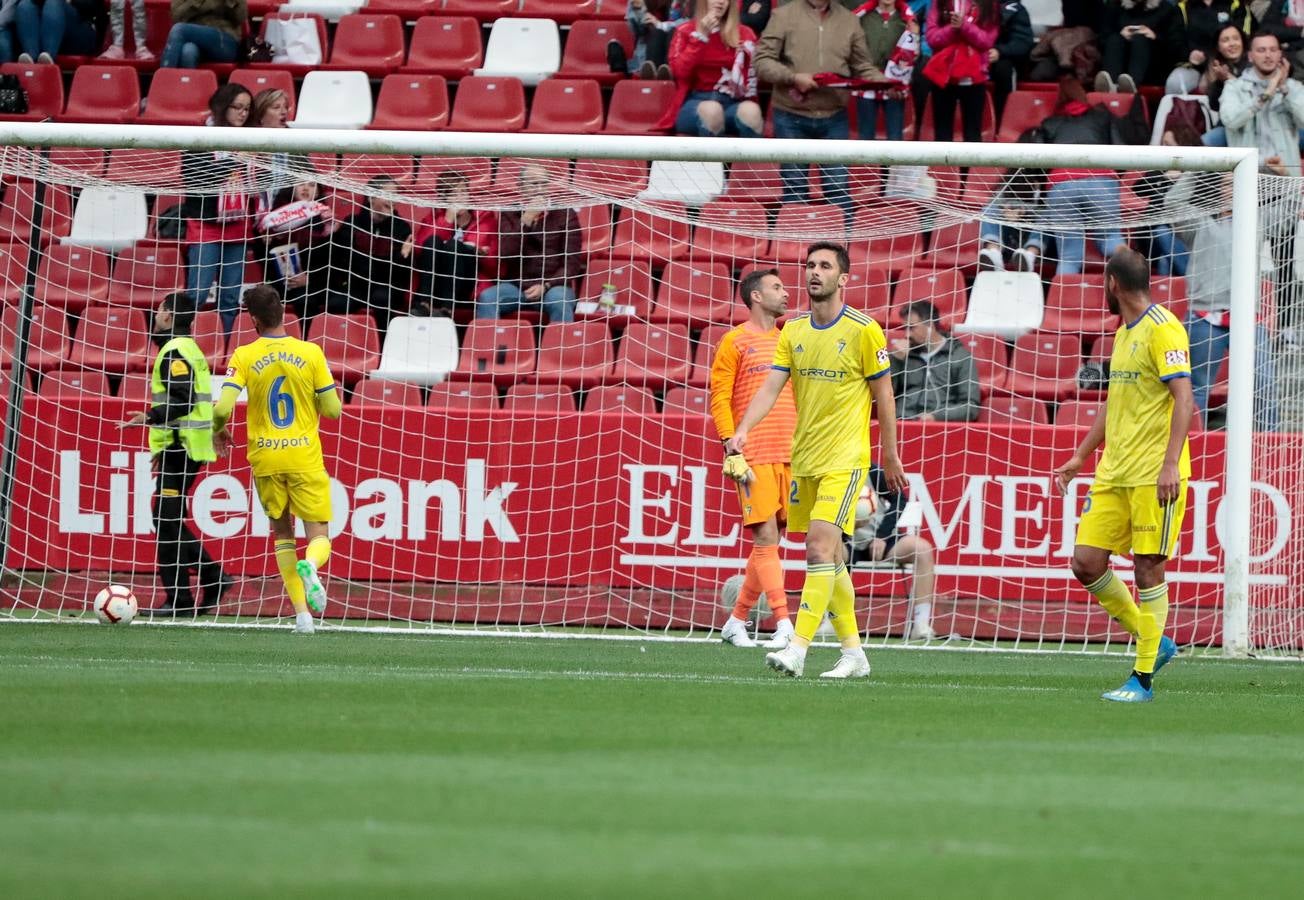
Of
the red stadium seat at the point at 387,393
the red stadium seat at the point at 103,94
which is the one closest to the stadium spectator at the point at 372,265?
the red stadium seat at the point at 387,393

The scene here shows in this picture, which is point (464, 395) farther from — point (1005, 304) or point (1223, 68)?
point (1223, 68)

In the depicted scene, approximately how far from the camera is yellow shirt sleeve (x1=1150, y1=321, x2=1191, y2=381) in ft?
29.6

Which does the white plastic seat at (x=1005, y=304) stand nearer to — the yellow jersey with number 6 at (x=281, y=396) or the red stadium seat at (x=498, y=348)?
the red stadium seat at (x=498, y=348)

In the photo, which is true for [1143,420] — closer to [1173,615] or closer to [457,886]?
[1173,615]

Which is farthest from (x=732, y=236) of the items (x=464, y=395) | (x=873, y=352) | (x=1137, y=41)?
(x=873, y=352)

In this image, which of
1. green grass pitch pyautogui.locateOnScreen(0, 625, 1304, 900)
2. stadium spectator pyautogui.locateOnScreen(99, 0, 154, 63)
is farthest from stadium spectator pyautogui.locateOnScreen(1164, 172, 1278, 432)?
stadium spectator pyautogui.locateOnScreen(99, 0, 154, 63)

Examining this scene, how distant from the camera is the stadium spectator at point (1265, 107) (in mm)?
15852

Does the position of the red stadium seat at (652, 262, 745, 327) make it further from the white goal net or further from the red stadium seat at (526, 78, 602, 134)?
the red stadium seat at (526, 78, 602, 134)

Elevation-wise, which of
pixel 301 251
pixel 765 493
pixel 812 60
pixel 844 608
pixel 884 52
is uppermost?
pixel 884 52

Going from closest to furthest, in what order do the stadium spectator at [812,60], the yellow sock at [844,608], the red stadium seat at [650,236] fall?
the yellow sock at [844,608] → the red stadium seat at [650,236] → the stadium spectator at [812,60]

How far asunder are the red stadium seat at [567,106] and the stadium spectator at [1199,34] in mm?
5181

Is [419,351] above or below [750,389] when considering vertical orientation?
above

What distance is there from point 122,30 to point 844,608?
12573 mm

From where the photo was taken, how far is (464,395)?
47.4ft
